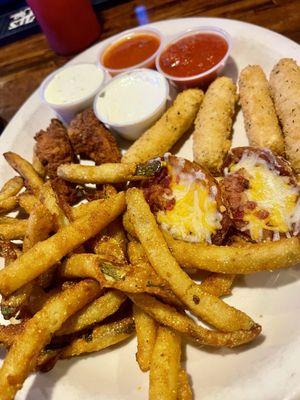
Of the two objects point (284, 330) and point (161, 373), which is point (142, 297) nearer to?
point (161, 373)

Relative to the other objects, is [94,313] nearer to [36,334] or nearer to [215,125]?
[36,334]

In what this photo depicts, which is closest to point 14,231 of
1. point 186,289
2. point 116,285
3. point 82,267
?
point 82,267

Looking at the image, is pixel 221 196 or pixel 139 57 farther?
pixel 139 57

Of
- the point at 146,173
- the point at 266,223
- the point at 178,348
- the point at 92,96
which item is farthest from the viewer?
the point at 92,96

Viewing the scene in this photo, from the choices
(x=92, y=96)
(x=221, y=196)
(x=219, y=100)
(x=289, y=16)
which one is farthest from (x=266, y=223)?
(x=289, y=16)

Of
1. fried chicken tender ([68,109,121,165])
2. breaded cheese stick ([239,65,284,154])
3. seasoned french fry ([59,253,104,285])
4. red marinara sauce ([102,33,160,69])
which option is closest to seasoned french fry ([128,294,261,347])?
seasoned french fry ([59,253,104,285])

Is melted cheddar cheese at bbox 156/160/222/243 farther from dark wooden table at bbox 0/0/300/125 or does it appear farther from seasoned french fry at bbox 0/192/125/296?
dark wooden table at bbox 0/0/300/125
